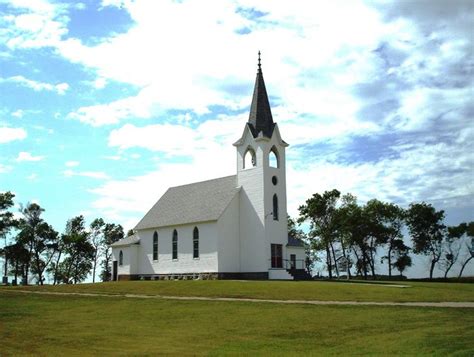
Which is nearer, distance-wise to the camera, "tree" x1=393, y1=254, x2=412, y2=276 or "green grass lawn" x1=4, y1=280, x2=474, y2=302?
"green grass lawn" x1=4, y1=280, x2=474, y2=302

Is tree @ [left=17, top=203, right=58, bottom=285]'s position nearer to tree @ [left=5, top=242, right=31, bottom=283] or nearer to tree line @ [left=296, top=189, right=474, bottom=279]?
tree @ [left=5, top=242, right=31, bottom=283]

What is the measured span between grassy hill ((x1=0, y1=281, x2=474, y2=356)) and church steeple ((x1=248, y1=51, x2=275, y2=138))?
23242 mm

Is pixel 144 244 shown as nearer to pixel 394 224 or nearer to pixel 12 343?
pixel 394 224

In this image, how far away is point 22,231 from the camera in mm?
68125

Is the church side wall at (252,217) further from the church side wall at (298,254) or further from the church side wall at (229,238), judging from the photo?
the church side wall at (298,254)

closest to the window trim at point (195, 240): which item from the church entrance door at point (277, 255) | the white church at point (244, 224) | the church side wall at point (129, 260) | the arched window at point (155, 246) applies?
the white church at point (244, 224)

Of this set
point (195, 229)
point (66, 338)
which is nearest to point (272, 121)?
point (195, 229)

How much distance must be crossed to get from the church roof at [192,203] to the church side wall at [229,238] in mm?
682

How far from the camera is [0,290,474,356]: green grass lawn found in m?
14.1

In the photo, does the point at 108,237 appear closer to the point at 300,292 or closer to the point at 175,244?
the point at 175,244

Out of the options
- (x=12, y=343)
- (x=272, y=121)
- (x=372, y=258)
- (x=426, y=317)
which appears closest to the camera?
(x=12, y=343)

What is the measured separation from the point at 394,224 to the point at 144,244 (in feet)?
102

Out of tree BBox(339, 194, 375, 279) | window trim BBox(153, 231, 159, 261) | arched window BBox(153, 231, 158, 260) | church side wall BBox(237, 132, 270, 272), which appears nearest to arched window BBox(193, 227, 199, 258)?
church side wall BBox(237, 132, 270, 272)

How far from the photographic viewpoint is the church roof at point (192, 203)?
48938 millimetres
